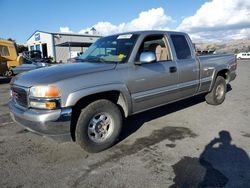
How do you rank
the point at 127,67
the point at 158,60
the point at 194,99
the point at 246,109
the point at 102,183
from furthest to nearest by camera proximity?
the point at 194,99
the point at 246,109
the point at 158,60
the point at 127,67
the point at 102,183

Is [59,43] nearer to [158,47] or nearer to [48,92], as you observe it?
[158,47]

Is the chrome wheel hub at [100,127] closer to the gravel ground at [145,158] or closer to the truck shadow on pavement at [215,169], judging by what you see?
the gravel ground at [145,158]

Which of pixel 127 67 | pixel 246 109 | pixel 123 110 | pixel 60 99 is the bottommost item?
pixel 246 109

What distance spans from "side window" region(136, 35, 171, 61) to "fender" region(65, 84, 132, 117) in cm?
119

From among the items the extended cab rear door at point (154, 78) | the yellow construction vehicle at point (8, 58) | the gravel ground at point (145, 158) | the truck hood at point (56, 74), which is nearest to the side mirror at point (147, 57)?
the extended cab rear door at point (154, 78)

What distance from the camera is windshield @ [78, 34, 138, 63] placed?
180 inches

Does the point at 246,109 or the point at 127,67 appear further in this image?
the point at 246,109

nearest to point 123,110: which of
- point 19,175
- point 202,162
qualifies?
point 202,162

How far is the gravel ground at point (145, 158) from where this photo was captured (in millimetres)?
3252

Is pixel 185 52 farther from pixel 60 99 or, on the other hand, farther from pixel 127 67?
pixel 60 99

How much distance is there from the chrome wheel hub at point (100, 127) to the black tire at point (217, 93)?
379 cm

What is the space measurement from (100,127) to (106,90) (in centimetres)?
63

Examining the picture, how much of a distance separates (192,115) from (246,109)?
5.59 feet

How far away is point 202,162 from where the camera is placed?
145 inches
